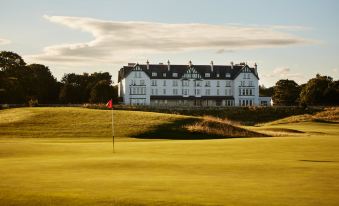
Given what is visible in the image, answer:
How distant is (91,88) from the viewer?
137500 mm

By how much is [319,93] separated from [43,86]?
7236 centimetres

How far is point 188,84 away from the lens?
142500 mm

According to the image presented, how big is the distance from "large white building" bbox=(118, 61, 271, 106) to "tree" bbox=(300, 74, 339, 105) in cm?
1329

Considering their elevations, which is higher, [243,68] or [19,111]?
[243,68]

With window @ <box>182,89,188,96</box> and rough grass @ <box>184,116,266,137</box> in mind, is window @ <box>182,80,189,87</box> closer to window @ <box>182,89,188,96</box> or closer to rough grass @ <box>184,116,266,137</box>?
window @ <box>182,89,188,96</box>

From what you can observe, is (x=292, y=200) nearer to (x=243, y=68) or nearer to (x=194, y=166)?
(x=194, y=166)

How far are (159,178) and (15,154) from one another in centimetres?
1490

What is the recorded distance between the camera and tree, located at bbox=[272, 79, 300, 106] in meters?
158

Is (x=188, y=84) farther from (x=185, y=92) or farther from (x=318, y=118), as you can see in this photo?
(x=318, y=118)

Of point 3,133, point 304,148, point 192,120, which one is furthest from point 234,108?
point 304,148

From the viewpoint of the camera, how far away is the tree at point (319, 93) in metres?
144

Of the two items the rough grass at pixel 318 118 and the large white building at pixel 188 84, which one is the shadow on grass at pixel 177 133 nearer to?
the rough grass at pixel 318 118

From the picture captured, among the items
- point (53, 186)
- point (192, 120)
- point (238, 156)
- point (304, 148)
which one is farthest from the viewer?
point (192, 120)

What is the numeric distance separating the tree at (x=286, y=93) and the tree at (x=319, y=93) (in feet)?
38.1
